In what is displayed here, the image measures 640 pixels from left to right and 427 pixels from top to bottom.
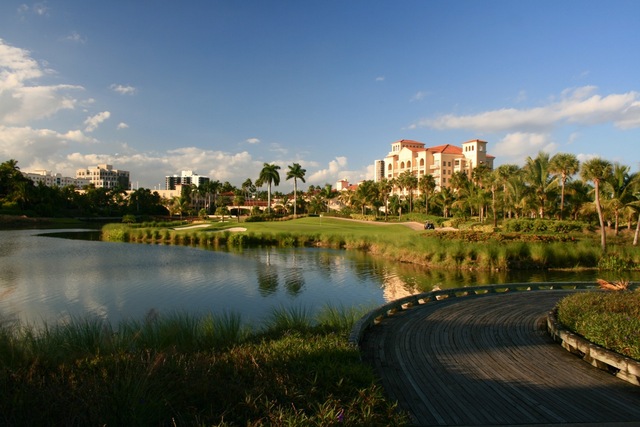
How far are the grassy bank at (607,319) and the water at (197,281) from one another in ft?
25.4

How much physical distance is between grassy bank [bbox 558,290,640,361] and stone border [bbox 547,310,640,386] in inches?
6.9

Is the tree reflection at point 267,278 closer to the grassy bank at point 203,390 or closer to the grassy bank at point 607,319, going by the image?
the grassy bank at point 607,319

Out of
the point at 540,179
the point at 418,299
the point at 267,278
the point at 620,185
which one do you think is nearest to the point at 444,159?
the point at 540,179

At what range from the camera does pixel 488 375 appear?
7.41 meters

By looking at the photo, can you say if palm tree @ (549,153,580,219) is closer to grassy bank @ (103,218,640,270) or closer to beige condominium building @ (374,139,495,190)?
grassy bank @ (103,218,640,270)

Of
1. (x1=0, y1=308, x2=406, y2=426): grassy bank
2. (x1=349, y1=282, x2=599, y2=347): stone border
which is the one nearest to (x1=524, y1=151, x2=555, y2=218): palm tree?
(x1=349, y1=282, x2=599, y2=347): stone border

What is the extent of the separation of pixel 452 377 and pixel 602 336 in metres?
3.08

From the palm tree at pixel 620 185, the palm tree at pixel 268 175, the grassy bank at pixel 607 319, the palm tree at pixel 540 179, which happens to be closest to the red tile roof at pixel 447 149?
the palm tree at pixel 268 175

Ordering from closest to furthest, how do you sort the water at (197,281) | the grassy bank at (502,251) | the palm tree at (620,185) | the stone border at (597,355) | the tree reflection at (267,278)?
1. the stone border at (597,355)
2. the water at (197,281)
3. the tree reflection at (267,278)
4. the grassy bank at (502,251)
5. the palm tree at (620,185)

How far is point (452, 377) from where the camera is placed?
23.9 ft

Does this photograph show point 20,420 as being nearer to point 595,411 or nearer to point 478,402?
point 478,402

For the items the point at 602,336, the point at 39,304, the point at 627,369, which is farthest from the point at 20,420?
the point at 39,304

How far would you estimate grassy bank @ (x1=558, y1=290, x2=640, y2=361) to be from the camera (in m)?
7.50

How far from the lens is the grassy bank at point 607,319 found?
24.6 ft
